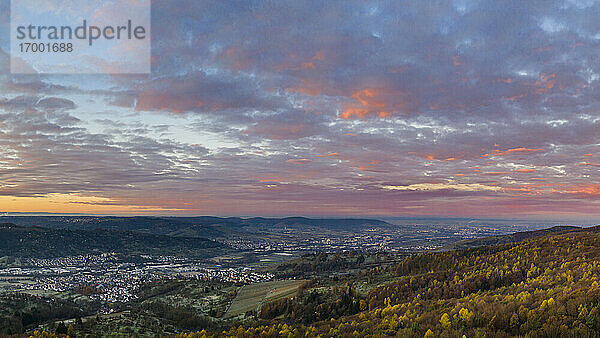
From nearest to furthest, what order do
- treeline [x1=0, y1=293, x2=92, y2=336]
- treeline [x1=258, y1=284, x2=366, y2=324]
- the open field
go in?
1. treeline [x1=258, y1=284, x2=366, y2=324]
2. treeline [x1=0, y1=293, x2=92, y2=336]
3. the open field

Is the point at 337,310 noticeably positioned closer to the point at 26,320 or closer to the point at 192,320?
the point at 192,320

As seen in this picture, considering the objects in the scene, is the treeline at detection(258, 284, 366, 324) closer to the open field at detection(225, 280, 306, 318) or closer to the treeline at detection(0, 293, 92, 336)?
the open field at detection(225, 280, 306, 318)

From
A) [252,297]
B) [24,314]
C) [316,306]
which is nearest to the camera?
[316,306]

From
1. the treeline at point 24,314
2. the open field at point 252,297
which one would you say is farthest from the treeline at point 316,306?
the treeline at point 24,314

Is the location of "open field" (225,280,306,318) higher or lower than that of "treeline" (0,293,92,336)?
lower

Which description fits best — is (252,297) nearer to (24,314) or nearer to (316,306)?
(316,306)

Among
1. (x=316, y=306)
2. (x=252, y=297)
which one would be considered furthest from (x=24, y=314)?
(x=316, y=306)

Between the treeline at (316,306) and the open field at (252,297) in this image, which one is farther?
the open field at (252,297)

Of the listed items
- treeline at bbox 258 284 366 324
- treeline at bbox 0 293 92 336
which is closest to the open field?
treeline at bbox 258 284 366 324

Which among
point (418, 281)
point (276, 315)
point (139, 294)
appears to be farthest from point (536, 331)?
point (139, 294)

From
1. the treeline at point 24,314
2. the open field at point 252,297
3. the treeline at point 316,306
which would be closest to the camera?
the treeline at point 316,306

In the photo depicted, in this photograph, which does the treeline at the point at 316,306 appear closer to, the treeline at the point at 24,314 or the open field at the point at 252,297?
the open field at the point at 252,297

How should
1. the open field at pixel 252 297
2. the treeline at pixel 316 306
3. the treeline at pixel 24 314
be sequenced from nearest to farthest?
1. the treeline at pixel 316 306
2. the treeline at pixel 24 314
3. the open field at pixel 252 297
